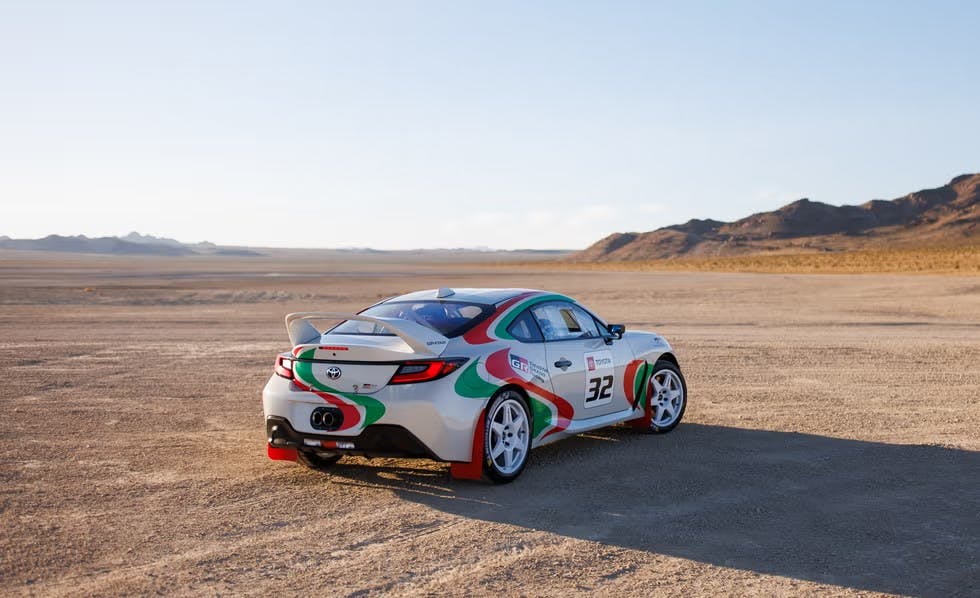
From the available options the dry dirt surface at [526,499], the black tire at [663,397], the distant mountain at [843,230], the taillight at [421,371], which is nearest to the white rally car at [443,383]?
the taillight at [421,371]

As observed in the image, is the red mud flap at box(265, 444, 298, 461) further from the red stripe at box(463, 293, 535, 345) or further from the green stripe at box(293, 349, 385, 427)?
the red stripe at box(463, 293, 535, 345)

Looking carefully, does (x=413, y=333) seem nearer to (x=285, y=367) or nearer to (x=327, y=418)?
(x=327, y=418)

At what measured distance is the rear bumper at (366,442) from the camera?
729 cm

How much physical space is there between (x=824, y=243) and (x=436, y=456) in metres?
165

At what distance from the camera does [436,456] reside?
24.0 feet

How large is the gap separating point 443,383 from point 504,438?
786mm

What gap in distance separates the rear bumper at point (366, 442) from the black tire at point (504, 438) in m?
0.42

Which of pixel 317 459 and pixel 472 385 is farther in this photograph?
pixel 317 459

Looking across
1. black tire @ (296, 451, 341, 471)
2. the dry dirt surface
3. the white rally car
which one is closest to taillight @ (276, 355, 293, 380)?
the white rally car

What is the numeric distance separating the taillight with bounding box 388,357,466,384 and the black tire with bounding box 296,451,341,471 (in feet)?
3.35

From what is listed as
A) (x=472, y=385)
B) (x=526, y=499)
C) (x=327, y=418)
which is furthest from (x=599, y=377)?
(x=327, y=418)

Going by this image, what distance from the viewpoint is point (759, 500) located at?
23.4ft

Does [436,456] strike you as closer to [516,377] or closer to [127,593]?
[516,377]

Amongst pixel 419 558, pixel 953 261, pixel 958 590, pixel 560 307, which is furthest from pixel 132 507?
pixel 953 261
